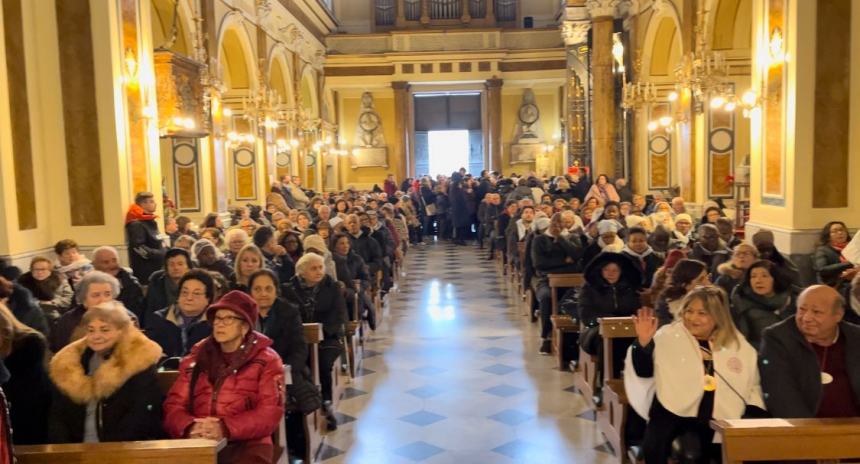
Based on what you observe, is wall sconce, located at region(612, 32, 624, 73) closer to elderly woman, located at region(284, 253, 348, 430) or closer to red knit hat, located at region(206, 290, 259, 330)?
elderly woman, located at region(284, 253, 348, 430)

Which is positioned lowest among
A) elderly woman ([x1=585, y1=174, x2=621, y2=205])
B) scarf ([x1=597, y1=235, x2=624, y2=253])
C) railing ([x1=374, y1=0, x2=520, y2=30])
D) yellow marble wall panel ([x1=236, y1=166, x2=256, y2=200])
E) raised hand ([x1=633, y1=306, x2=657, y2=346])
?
raised hand ([x1=633, y1=306, x2=657, y2=346])

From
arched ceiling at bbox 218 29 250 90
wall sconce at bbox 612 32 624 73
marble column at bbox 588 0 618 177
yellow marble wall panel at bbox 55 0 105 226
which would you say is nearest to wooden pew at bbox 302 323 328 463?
yellow marble wall panel at bbox 55 0 105 226

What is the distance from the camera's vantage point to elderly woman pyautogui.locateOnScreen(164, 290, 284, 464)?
11.9 ft

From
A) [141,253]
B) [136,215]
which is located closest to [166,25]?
[136,215]

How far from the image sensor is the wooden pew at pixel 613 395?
4.93m

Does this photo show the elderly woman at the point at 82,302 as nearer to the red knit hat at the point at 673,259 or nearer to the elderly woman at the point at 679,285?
the elderly woman at the point at 679,285

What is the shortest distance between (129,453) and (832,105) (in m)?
7.43

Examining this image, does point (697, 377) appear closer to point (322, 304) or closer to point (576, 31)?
point (322, 304)

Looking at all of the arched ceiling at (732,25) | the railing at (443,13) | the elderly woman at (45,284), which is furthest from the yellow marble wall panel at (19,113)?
the railing at (443,13)

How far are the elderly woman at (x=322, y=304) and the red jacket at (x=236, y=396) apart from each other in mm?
2332

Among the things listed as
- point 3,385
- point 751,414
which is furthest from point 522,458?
point 3,385

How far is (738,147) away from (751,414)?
9.67m

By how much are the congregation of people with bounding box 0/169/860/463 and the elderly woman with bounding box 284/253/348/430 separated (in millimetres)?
12

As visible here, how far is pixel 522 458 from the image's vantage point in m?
5.21
